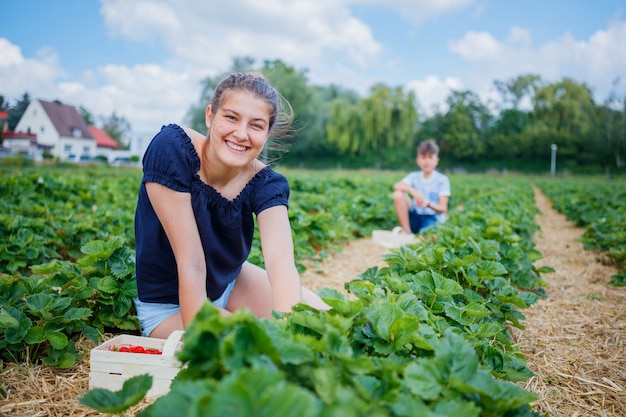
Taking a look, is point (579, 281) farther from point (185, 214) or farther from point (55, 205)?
point (55, 205)

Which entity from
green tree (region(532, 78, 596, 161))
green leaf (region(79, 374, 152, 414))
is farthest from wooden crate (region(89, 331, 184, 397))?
green tree (region(532, 78, 596, 161))

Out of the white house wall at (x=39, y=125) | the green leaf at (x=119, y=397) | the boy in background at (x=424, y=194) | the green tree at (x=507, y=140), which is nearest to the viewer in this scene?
the green leaf at (x=119, y=397)

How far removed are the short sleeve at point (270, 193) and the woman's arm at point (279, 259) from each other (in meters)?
0.03

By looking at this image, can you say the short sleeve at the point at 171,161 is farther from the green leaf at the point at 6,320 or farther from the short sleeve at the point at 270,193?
the green leaf at the point at 6,320

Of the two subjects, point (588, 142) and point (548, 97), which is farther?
point (548, 97)

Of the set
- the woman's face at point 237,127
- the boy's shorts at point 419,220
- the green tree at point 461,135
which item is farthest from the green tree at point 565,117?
the woman's face at point 237,127

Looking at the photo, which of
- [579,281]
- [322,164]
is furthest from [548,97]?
[579,281]

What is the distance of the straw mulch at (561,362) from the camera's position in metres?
1.96

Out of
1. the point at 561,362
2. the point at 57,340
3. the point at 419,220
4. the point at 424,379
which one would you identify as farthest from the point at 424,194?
the point at 424,379

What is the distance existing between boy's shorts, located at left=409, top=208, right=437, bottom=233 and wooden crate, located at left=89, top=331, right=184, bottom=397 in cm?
463

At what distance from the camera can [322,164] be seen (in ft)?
150

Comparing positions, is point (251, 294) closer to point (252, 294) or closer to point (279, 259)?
point (252, 294)

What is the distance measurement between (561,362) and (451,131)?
47.6m

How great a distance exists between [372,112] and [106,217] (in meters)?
36.8
